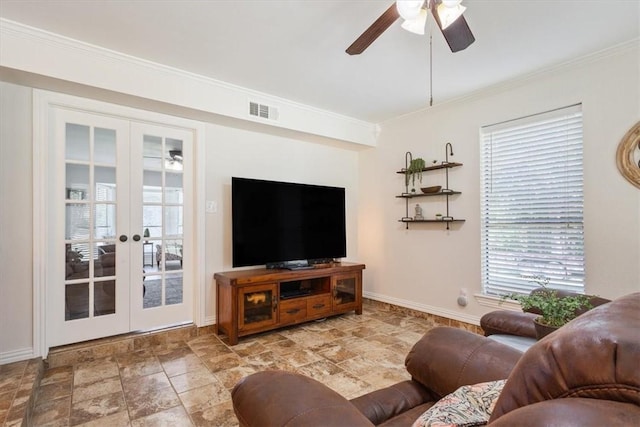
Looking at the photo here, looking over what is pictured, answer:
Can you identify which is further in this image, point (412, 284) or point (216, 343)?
point (412, 284)

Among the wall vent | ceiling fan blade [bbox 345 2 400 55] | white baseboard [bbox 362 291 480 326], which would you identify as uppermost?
the wall vent

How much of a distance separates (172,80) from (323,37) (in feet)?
4.75

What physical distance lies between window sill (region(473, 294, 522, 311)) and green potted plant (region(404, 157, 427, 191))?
1.47 m

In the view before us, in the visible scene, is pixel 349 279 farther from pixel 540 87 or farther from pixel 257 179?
pixel 540 87

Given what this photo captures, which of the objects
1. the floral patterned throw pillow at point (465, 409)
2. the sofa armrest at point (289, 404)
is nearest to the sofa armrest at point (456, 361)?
the floral patterned throw pillow at point (465, 409)

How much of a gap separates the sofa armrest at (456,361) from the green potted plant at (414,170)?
2738 millimetres

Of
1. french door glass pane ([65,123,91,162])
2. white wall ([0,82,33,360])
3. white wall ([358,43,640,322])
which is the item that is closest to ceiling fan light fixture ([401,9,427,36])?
white wall ([358,43,640,322])

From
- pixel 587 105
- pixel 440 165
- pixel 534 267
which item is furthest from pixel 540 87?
pixel 534 267

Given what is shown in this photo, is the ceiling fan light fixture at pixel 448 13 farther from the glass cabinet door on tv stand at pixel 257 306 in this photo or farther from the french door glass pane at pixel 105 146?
the french door glass pane at pixel 105 146

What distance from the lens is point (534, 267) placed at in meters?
3.03

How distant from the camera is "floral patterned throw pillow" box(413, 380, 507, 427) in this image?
2.74 ft

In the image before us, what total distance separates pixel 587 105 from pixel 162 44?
11.5 ft

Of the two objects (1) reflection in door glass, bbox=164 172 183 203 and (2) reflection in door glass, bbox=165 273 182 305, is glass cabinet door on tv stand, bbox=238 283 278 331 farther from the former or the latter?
(1) reflection in door glass, bbox=164 172 183 203

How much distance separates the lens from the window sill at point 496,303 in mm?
3141
